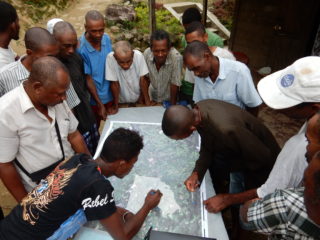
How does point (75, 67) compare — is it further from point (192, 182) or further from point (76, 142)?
point (192, 182)

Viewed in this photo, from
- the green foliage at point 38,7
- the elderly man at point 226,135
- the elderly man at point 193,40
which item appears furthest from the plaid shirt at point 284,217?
the green foliage at point 38,7

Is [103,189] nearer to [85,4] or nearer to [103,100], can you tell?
[103,100]

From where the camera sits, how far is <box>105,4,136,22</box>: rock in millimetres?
8250

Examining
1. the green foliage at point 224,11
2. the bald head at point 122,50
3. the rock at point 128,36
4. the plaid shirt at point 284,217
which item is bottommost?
the rock at point 128,36

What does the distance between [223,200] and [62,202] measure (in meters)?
1.02

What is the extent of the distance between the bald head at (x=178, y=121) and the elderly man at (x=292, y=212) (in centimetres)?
67

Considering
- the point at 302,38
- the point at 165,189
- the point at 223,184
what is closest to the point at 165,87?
the point at 223,184

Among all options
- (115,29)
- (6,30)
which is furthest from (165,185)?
(115,29)

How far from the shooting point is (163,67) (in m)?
2.91

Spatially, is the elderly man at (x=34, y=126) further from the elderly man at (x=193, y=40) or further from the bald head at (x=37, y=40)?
the elderly man at (x=193, y=40)

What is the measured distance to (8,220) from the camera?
153 cm

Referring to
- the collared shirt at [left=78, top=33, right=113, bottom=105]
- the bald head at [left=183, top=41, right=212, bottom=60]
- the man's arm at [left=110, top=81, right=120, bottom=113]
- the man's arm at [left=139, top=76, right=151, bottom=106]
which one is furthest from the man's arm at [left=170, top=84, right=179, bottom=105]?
the bald head at [left=183, top=41, right=212, bottom=60]

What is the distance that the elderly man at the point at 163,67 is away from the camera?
2709mm

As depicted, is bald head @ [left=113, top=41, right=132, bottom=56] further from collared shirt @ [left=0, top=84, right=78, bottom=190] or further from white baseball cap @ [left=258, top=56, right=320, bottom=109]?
white baseball cap @ [left=258, top=56, right=320, bottom=109]
